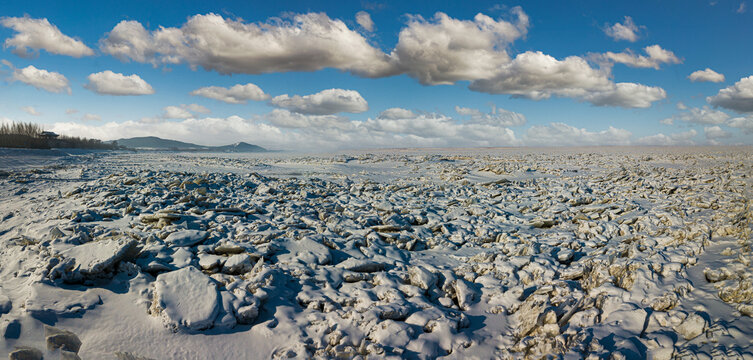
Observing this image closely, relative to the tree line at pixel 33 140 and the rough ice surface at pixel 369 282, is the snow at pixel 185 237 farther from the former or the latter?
the tree line at pixel 33 140

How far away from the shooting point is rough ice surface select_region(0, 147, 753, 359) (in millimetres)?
2993

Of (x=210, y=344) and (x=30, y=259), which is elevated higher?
(x=30, y=259)

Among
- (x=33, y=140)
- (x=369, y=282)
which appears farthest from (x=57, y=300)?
(x=33, y=140)

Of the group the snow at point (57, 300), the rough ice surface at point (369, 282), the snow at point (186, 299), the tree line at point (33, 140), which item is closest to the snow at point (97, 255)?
the rough ice surface at point (369, 282)

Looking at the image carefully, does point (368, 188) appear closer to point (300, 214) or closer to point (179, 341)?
point (300, 214)

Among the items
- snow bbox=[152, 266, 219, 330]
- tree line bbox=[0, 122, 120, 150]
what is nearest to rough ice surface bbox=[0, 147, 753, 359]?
snow bbox=[152, 266, 219, 330]

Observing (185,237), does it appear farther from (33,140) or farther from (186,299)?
(33,140)

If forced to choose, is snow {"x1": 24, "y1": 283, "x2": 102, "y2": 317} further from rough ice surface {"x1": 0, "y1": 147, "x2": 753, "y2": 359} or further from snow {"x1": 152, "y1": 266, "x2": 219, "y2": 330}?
snow {"x1": 152, "y1": 266, "x2": 219, "y2": 330}

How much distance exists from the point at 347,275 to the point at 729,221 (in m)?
6.38

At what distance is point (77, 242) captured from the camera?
467cm

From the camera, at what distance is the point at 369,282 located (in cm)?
421

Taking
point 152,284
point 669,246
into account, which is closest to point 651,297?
point 669,246

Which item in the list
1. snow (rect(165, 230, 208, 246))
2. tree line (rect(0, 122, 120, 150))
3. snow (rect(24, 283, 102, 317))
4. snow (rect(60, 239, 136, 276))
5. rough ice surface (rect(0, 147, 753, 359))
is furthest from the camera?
tree line (rect(0, 122, 120, 150))

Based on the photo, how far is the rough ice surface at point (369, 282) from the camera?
2993 mm
